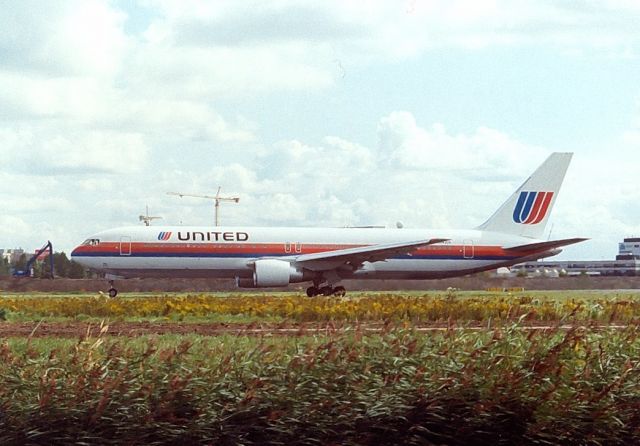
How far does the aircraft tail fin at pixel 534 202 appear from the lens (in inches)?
2219

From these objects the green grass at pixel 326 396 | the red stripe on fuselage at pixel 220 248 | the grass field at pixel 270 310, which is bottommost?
the green grass at pixel 326 396

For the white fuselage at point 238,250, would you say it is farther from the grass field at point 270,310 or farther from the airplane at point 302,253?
the grass field at point 270,310

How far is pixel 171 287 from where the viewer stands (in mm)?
63188

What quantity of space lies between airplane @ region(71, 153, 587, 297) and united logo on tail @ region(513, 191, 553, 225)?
2.04 metres

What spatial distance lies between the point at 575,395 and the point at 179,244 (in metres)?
39.6

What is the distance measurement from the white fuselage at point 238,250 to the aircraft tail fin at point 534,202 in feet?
11.6

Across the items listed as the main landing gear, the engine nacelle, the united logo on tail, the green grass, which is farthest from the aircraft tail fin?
the green grass

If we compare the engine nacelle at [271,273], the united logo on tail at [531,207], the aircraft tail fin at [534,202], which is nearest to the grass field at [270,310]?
the engine nacelle at [271,273]

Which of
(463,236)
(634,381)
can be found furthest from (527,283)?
(634,381)

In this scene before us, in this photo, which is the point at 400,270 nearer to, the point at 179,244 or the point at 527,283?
the point at 179,244

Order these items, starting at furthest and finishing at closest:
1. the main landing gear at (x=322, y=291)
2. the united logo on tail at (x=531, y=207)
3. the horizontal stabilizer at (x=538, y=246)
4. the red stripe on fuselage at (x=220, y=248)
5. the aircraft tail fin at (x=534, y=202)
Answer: the united logo on tail at (x=531, y=207), the aircraft tail fin at (x=534, y=202), the horizontal stabilizer at (x=538, y=246), the main landing gear at (x=322, y=291), the red stripe on fuselage at (x=220, y=248)

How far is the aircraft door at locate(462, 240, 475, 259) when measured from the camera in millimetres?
53550

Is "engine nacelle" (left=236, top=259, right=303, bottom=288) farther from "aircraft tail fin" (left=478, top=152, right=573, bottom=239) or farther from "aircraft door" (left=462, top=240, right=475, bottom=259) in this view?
"aircraft tail fin" (left=478, top=152, right=573, bottom=239)

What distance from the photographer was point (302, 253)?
166 ft
